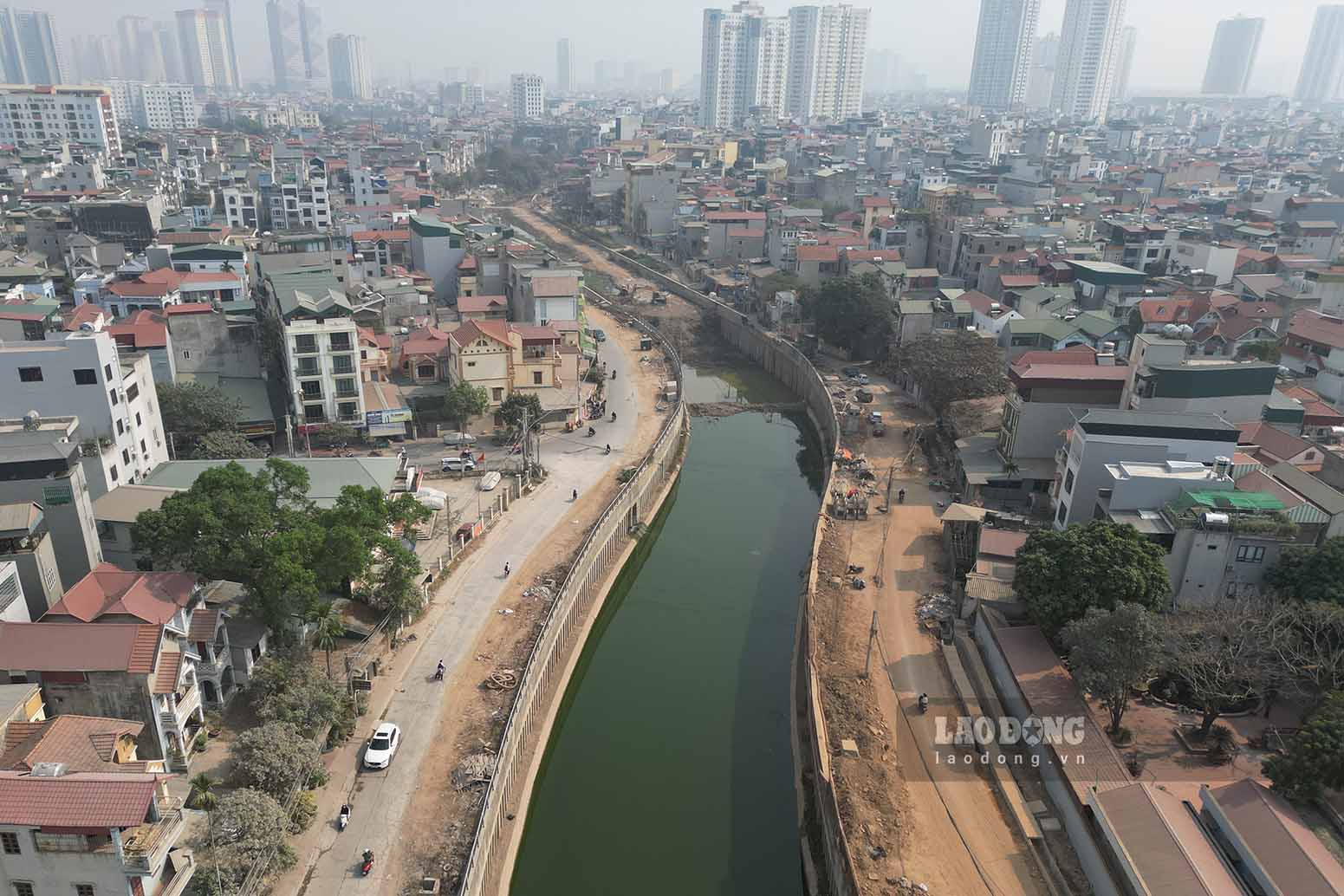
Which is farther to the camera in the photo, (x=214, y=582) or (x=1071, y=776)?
(x=214, y=582)

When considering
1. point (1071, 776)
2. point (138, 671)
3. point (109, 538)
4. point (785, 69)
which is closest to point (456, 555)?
point (109, 538)

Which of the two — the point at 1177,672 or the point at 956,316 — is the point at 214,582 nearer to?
the point at 1177,672

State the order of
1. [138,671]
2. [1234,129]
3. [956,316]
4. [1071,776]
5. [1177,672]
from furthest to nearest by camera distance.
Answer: [1234,129], [956,316], [1177,672], [1071,776], [138,671]

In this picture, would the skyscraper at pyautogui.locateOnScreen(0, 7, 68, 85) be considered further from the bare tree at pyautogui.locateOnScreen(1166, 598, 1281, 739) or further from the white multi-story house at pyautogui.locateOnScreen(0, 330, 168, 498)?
the bare tree at pyautogui.locateOnScreen(1166, 598, 1281, 739)

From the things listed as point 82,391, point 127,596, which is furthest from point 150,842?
point 82,391

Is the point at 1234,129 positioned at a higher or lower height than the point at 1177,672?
higher

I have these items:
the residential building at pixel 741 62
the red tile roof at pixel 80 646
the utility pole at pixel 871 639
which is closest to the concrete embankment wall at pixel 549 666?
the red tile roof at pixel 80 646
